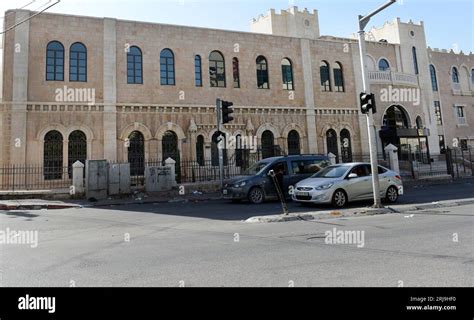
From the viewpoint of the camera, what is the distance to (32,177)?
18.2m

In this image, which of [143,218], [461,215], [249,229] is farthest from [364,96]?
[143,218]

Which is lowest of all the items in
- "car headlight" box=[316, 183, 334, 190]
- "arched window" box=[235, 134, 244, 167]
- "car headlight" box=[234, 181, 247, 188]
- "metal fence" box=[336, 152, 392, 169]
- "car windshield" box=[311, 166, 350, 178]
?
"car headlight" box=[316, 183, 334, 190]

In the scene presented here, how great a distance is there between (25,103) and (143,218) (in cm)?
1316

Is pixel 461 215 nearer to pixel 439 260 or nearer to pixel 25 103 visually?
pixel 439 260

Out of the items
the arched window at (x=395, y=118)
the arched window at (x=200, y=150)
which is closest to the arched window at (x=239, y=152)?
the arched window at (x=200, y=150)

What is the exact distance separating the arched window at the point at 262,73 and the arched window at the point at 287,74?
4.71 feet

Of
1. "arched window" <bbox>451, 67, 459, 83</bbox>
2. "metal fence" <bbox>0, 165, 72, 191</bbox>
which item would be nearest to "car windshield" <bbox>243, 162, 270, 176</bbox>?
"metal fence" <bbox>0, 165, 72, 191</bbox>

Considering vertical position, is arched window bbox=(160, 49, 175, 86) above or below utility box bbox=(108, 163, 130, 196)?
above

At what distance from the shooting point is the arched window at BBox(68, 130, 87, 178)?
19.5 metres

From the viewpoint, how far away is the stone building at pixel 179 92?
754 inches

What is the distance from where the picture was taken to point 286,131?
2486cm

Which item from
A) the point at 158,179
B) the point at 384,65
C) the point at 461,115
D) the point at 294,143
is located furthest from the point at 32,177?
the point at 461,115

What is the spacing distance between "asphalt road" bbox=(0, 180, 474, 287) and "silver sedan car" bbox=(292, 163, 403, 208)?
2.13 meters

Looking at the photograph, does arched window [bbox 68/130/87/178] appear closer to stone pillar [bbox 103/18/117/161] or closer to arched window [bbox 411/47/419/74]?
stone pillar [bbox 103/18/117/161]
